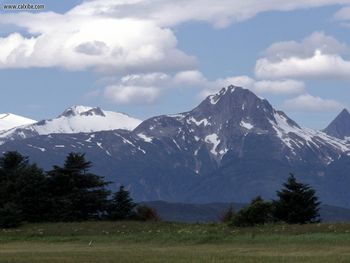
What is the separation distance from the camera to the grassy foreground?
1761 inches

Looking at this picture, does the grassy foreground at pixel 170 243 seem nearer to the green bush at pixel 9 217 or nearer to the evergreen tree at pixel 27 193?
the green bush at pixel 9 217

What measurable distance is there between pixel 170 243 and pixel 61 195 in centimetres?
3429

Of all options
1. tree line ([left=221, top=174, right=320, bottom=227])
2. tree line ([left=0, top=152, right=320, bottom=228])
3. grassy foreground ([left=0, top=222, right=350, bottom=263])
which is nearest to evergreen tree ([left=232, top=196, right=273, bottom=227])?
grassy foreground ([left=0, top=222, right=350, bottom=263])

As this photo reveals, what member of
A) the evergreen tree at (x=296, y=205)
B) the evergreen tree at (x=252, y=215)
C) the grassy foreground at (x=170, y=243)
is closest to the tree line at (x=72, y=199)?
the evergreen tree at (x=296, y=205)

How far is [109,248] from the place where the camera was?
56.1 metres

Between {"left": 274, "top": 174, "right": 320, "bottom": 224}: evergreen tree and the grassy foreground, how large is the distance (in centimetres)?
1199

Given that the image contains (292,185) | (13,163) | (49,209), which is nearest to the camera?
(292,185)

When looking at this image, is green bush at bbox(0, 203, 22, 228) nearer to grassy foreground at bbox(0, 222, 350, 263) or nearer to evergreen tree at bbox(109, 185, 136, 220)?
grassy foreground at bbox(0, 222, 350, 263)

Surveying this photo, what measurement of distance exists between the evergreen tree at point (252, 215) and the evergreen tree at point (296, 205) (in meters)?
9.37

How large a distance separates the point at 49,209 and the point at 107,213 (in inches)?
340

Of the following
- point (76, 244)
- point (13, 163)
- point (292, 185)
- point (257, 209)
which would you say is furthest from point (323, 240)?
point (13, 163)

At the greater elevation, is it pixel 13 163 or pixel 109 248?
pixel 13 163

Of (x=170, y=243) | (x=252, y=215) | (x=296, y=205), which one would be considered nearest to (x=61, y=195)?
(x=296, y=205)

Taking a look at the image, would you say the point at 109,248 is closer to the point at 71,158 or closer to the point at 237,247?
the point at 237,247
